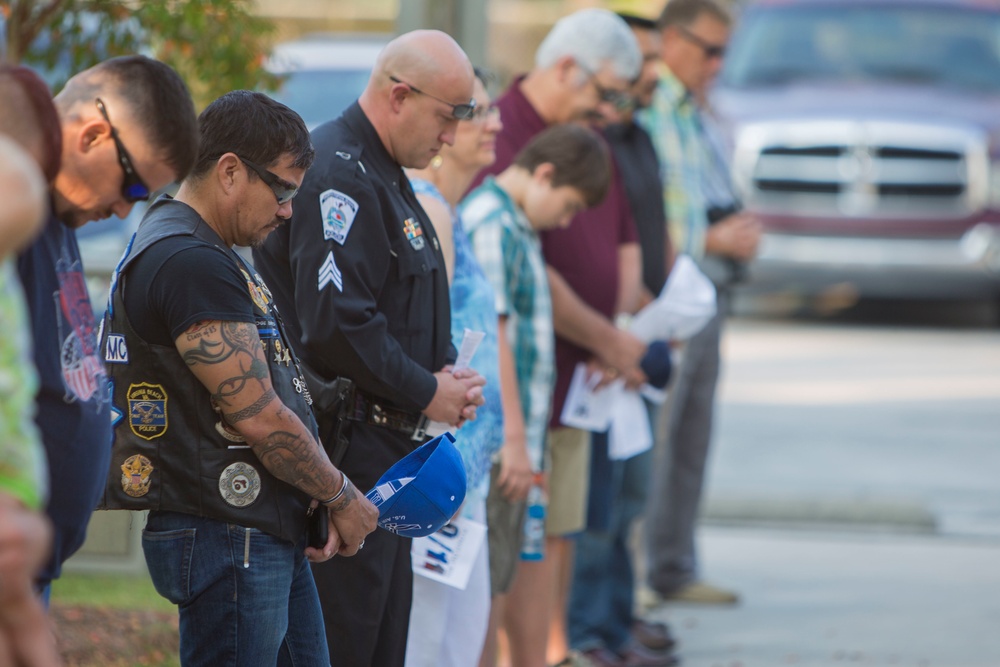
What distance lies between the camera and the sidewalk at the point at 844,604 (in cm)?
553

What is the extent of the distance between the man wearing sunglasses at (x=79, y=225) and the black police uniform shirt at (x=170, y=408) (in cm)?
21

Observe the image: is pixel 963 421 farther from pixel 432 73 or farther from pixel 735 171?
pixel 432 73

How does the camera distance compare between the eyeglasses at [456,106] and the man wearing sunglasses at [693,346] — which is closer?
the eyeglasses at [456,106]

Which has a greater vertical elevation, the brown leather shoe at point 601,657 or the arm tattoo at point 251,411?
the arm tattoo at point 251,411

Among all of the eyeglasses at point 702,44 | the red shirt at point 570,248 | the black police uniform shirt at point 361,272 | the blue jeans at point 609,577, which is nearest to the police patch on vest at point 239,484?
the black police uniform shirt at point 361,272

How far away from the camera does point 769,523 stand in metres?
7.46

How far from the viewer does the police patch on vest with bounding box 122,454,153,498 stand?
9.20 ft

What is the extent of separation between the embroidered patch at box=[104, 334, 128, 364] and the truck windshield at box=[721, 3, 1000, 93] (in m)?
10.1

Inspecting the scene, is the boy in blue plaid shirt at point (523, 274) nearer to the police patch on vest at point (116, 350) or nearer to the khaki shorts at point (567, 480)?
the khaki shorts at point (567, 480)

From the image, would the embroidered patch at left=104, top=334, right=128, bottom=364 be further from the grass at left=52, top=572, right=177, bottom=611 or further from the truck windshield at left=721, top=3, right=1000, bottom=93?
the truck windshield at left=721, top=3, right=1000, bottom=93

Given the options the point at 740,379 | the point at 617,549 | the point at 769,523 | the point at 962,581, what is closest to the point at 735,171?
the point at 740,379

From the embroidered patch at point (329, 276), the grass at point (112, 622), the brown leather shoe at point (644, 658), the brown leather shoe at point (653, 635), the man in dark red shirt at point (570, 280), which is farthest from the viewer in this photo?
the brown leather shoe at point (653, 635)

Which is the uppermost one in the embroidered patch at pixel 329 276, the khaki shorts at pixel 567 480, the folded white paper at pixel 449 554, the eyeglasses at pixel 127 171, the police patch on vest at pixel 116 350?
the eyeglasses at pixel 127 171

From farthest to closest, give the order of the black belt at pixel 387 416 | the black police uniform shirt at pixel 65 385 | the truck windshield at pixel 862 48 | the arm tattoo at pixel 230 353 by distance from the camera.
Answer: the truck windshield at pixel 862 48 < the black belt at pixel 387 416 < the arm tattoo at pixel 230 353 < the black police uniform shirt at pixel 65 385
